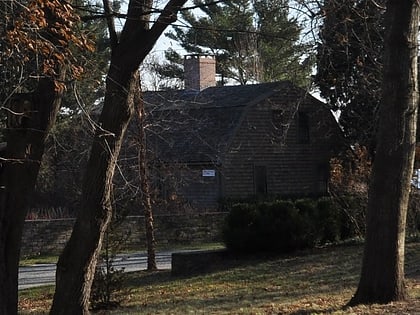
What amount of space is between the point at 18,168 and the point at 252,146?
28085 mm

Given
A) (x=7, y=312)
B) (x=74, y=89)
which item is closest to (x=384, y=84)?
(x=74, y=89)

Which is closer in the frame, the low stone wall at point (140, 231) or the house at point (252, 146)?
the low stone wall at point (140, 231)

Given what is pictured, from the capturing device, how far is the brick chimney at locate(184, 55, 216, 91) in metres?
42.2

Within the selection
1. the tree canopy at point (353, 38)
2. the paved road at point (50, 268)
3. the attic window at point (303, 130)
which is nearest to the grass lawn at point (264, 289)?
the paved road at point (50, 268)

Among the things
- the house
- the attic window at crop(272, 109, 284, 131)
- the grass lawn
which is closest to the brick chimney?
the house

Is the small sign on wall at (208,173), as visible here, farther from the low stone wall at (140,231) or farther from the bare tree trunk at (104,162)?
the bare tree trunk at (104,162)

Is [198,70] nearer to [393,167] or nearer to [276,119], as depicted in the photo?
[276,119]

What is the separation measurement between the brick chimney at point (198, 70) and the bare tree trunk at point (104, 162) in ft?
104

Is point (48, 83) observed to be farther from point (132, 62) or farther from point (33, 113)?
point (132, 62)

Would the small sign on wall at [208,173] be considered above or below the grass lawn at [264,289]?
above

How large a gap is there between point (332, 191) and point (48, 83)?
40.1 ft

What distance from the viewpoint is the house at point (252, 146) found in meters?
36.2

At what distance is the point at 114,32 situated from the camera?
399 inches

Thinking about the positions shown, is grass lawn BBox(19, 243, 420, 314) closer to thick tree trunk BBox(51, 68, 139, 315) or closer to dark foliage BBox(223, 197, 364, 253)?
dark foliage BBox(223, 197, 364, 253)
